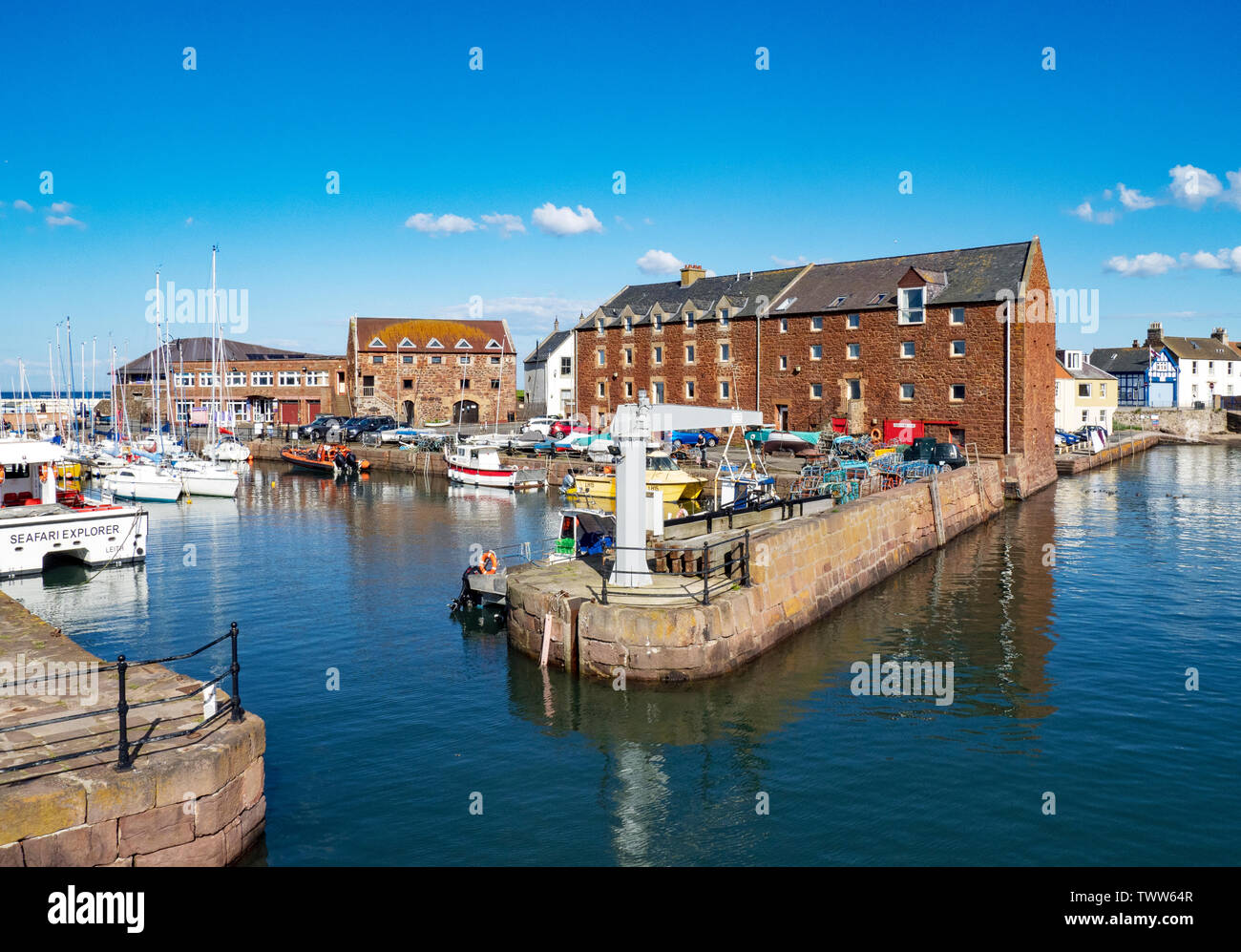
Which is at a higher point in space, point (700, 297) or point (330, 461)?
point (700, 297)

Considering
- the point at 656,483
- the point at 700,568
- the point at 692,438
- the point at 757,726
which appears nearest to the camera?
the point at 757,726

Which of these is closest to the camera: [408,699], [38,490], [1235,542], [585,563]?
[408,699]

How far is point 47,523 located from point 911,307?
4447 centimetres

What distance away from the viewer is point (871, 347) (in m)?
56.4

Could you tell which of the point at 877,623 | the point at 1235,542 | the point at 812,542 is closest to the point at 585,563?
the point at 812,542

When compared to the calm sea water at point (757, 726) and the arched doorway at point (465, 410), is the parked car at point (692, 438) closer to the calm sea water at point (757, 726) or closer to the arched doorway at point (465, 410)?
the calm sea water at point (757, 726)

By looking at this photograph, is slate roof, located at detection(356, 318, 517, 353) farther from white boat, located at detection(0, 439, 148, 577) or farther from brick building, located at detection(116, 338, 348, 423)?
white boat, located at detection(0, 439, 148, 577)

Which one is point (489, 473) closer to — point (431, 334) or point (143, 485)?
point (143, 485)

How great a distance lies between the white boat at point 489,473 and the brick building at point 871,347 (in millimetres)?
14724

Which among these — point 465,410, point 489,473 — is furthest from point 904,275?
point 465,410
